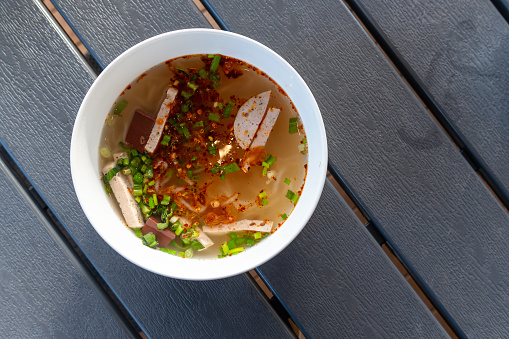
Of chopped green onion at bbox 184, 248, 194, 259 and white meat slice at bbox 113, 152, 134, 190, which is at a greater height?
white meat slice at bbox 113, 152, 134, 190

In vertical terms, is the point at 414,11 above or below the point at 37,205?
below

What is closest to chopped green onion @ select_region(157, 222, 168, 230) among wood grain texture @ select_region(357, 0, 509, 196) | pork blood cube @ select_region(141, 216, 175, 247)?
pork blood cube @ select_region(141, 216, 175, 247)

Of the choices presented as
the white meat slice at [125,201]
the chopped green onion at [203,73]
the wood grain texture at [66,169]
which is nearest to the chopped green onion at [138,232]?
the white meat slice at [125,201]

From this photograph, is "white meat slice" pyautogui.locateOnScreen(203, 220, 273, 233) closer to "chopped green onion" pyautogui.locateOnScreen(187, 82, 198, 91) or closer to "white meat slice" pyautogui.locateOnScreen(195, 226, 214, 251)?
"white meat slice" pyautogui.locateOnScreen(195, 226, 214, 251)

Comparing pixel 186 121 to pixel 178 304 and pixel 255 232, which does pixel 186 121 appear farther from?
pixel 178 304

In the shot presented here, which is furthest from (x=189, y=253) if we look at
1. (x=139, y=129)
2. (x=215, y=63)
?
(x=215, y=63)

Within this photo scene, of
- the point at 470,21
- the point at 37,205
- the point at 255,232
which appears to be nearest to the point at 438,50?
the point at 470,21

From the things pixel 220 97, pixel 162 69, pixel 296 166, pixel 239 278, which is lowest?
pixel 239 278

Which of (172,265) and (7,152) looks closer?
(172,265)
